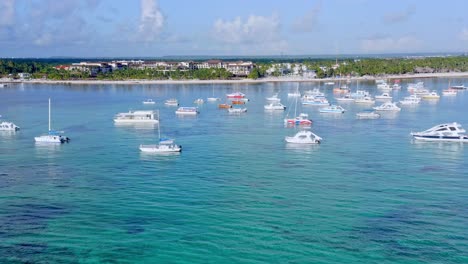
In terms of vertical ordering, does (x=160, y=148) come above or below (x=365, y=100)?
below

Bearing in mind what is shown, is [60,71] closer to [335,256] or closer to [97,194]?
[97,194]

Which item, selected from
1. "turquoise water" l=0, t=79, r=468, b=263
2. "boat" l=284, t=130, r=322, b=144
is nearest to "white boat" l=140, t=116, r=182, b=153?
"turquoise water" l=0, t=79, r=468, b=263

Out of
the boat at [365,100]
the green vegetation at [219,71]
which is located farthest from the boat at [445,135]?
the green vegetation at [219,71]

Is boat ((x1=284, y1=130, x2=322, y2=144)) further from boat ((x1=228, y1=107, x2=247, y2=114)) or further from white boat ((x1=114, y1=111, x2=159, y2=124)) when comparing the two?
boat ((x1=228, y1=107, x2=247, y2=114))

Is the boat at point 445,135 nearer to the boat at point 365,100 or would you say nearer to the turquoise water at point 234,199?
the turquoise water at point 234,199

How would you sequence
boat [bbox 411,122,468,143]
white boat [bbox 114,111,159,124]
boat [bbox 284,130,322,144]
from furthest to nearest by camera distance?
white boat [bbox 114,111,159,124] → boat [bbox 411,122,468,143] → boat [bbox 284,130,322,144]

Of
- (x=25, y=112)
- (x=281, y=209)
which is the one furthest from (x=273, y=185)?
(x=25, y=112)

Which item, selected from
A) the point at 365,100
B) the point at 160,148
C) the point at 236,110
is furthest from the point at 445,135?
the point at 365,100

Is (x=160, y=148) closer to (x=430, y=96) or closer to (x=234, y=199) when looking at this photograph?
(x=234, y=199)
